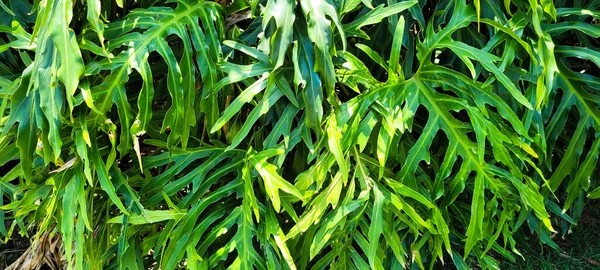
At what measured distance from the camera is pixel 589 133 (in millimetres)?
1773

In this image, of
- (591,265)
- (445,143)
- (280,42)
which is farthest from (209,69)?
(591,265)

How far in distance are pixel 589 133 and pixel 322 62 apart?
3.21 feet

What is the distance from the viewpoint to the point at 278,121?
1.52 m

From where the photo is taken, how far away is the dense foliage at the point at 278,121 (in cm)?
137

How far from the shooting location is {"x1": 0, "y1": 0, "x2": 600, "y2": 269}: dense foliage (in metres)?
1.37

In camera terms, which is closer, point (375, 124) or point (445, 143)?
point (375, 124)

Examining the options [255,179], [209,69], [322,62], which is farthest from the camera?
[255,179]

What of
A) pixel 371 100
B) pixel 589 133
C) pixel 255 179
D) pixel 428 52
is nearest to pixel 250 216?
pixel 255 179

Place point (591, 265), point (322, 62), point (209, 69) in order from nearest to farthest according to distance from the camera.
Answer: point (322, 62), point (209, 69), point (591, 265)

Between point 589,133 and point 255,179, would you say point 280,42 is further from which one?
point 589,133

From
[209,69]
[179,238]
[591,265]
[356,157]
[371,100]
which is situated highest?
[209,69]

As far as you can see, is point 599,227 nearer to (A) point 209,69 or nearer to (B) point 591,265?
(B) point 591,265

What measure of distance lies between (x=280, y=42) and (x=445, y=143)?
0.73 metres

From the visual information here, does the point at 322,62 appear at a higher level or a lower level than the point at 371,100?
higher
